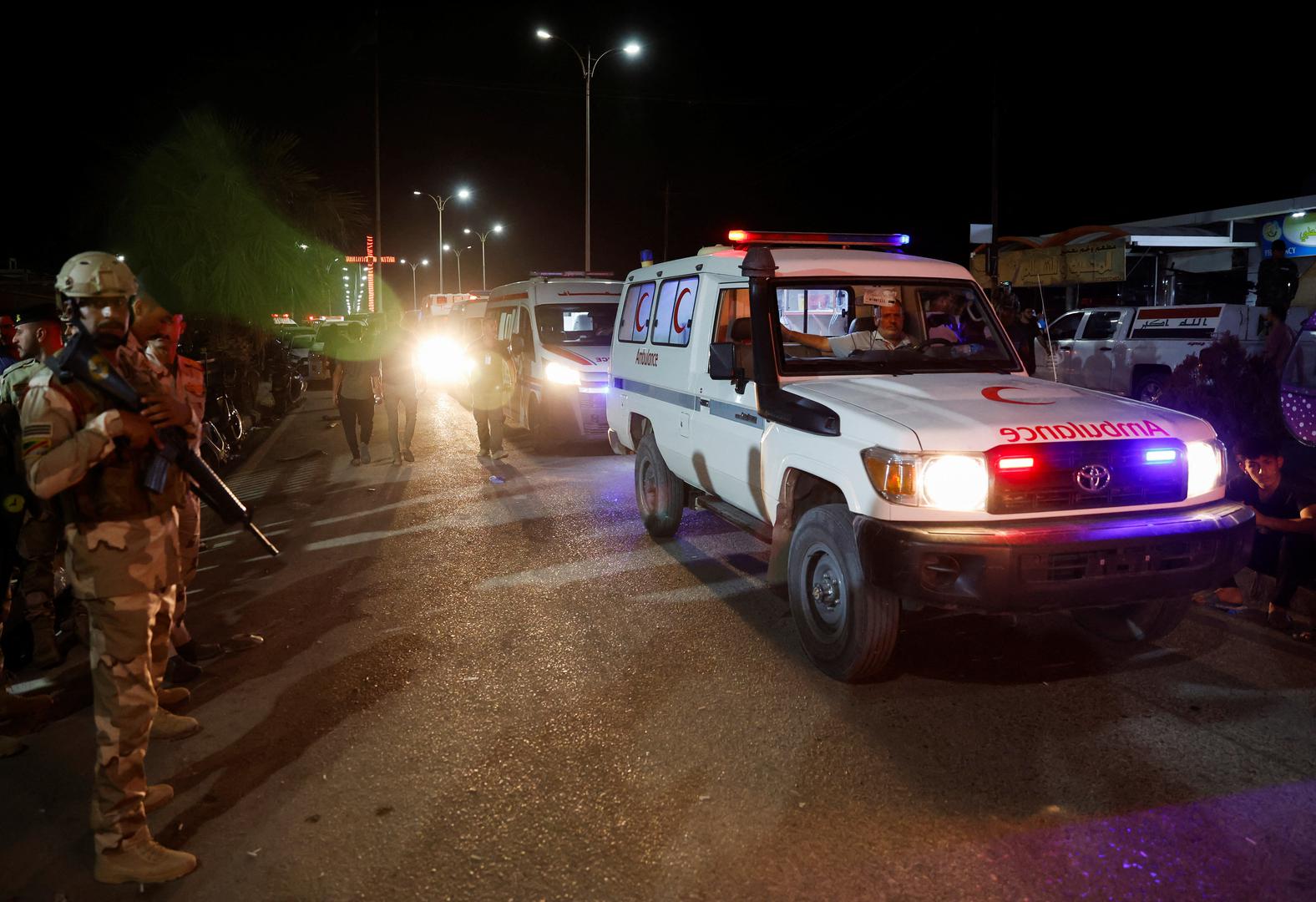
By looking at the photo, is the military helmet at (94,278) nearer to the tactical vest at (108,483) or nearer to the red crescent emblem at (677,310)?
the tactical vest at (108,483)

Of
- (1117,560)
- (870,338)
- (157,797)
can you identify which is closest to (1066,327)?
(870,338)

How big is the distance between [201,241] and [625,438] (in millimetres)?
14902

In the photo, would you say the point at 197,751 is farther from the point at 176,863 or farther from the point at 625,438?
the point at 625,438

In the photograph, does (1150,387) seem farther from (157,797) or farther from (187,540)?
(157,797)

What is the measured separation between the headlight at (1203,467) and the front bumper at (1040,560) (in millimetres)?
250

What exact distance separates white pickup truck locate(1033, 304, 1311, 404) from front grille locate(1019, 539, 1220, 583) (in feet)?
32.0

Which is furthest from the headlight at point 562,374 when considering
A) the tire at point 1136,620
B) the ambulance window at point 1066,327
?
the ambulance window at point 1066,327

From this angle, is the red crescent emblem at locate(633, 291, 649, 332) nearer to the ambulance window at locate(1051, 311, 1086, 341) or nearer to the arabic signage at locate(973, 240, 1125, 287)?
the ambulance window at locate(1051, 311, 1086, 341)

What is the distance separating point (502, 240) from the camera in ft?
253

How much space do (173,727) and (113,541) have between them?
55.1 inches

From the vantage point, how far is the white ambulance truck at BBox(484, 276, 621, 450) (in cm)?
1249

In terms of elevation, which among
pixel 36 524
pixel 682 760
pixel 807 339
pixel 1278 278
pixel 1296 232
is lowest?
pixel 682 760

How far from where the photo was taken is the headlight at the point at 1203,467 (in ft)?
15.7

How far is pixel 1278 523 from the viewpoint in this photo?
18.3 feet
